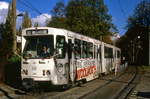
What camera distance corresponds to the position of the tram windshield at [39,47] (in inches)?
623

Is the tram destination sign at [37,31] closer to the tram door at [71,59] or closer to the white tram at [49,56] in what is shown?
the white tram at [49,56]

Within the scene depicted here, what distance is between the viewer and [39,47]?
16047mm

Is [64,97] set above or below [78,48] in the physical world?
below

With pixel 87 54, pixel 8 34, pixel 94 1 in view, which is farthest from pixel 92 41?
pixel 94 1

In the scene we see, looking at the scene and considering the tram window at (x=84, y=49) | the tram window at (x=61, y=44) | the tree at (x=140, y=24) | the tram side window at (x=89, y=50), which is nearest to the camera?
the tram window at (x=61, y=44)

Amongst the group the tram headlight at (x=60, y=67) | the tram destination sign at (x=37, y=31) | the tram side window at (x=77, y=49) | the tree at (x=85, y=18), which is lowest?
the tram headlight at (x=60, y=67)

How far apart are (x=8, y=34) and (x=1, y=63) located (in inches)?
126

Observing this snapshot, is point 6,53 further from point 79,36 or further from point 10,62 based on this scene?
point 79,36

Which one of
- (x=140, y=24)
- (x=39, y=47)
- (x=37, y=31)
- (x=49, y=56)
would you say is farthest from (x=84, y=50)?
(x=140, y=24)

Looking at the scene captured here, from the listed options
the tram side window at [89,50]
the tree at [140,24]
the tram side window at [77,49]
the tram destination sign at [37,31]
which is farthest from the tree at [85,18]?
the tram destination sign at [37,31]

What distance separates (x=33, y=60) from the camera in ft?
52.1

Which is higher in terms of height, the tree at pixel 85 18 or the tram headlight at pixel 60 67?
the tree at pixel 85 18

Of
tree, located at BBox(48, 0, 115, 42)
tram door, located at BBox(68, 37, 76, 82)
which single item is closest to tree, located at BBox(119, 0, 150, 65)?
tree, located at BBox(48, 0, 115, 42)

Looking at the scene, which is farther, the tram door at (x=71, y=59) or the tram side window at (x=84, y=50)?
the tram side window at (x=84, y=50)
